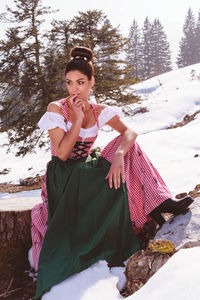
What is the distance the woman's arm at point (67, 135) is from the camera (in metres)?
2.66

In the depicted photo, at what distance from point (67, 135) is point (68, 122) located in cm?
27

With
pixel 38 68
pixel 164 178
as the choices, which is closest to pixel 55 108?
pixel 164 178

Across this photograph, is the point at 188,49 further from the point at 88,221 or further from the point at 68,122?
the point at 88,221

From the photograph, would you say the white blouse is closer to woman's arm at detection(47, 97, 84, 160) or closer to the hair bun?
woman's arm at detection(47, 97, 84, 160)

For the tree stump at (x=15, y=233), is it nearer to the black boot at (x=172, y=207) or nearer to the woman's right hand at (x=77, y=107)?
the woman's right hand at (x=77, y=107)

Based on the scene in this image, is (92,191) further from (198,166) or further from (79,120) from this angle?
(198,166)

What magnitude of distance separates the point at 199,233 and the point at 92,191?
1057 mm

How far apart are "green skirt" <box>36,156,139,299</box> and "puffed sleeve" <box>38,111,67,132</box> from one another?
418 millimetres

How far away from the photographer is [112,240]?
2680 millimetres

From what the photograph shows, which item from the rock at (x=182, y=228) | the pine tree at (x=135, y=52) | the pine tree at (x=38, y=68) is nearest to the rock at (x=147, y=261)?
the rock at (x=182, y=228)

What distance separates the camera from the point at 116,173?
8.51 feet

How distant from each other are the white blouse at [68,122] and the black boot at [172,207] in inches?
41.5

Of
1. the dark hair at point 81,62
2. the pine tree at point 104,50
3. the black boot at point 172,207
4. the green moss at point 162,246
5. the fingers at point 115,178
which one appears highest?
the pine tree at point 104,50

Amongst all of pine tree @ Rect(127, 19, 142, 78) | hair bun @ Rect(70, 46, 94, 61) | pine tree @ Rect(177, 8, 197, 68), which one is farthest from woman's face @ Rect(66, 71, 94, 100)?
pine tree @ Rect(177, 8, 197, 68)
